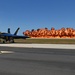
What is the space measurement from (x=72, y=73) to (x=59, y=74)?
67 centimetres

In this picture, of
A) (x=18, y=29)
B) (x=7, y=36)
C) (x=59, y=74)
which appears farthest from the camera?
(x=18, y=29)

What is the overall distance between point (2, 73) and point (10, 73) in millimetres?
370

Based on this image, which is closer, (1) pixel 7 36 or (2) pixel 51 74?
(2) pixel 51 74

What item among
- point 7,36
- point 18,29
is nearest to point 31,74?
point 7,36

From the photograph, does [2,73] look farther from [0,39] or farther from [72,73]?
[0,39]

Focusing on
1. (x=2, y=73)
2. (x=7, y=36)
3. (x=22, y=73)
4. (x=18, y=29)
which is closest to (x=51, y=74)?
(x=22, y=73)

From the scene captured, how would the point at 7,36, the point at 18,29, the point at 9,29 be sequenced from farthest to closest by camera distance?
the point at 18,29
the point at 9,29
the point at 7,36

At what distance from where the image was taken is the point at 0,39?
6619cm

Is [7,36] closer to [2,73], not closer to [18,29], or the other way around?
[18,29]

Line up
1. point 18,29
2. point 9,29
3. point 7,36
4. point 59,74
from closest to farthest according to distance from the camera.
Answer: point 59,74
point 7,36
point 9,29
point 18,29

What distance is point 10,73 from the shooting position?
37.1ft

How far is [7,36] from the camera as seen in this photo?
65.9 meters

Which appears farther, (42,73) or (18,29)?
(18,29)

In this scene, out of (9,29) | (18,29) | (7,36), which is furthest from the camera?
(18,29)
